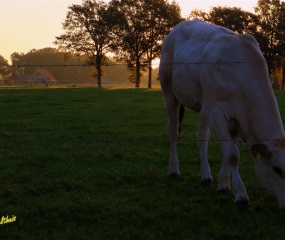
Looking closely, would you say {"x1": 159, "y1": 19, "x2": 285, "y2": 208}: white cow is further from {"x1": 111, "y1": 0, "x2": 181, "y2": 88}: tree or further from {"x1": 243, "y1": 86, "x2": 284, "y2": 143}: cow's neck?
{"x1": 111, "y1": 0, "x2": 181, "y2": 88}: tree

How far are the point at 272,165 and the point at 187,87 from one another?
206 cm

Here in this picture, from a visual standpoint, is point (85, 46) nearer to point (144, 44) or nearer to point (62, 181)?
point (144, 44)

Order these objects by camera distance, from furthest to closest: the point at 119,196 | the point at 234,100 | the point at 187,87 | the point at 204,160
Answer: the point at 204,160 → the point at 187,87 → the point at 119,196 → the point at 234,100

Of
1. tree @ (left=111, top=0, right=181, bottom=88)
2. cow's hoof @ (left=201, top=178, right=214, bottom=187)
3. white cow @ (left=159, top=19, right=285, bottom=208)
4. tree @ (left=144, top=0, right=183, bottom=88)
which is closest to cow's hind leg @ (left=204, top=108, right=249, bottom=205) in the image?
white cow @ (left=159, top=19, right=285, bottom=208)

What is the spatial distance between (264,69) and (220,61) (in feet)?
1.94

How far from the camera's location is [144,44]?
56.7m

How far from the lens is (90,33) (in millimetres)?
59438

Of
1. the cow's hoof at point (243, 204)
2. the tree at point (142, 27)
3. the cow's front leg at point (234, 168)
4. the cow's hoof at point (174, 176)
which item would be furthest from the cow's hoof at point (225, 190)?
the tree at point (142, 27)

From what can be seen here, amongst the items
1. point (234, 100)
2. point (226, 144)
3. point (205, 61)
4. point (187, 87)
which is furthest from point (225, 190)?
point (205, 61)

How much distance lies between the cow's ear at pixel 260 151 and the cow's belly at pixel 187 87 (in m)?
1.60

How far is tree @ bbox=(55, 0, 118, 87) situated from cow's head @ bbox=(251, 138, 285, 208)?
5304cm

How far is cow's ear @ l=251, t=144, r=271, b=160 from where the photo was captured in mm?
5113

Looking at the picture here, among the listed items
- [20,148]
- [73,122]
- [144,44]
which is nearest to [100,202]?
[20,148]

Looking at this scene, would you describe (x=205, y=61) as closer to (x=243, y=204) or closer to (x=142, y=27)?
(x=243, y=204)
